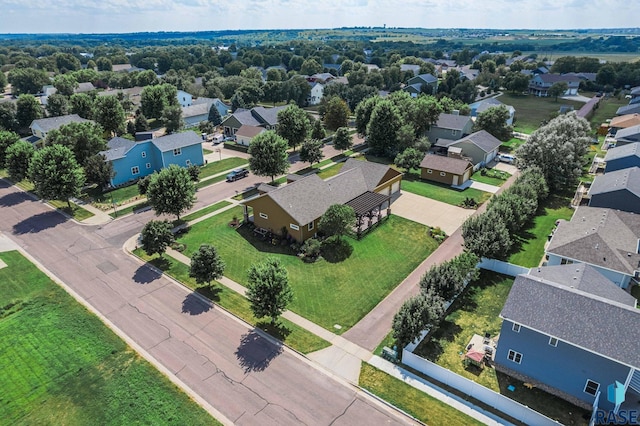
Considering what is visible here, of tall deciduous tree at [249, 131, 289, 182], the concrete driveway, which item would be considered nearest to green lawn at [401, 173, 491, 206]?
the concrete driveway

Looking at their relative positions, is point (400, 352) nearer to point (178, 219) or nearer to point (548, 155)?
point (178, 219)

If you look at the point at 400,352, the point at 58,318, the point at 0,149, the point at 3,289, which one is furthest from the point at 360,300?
the point at 0,149

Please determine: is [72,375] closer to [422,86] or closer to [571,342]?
[571,342]

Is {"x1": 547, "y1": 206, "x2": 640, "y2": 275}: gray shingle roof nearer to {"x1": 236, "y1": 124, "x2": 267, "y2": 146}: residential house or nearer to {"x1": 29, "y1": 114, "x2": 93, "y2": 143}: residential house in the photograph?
{"x1": 236, "y1": 124, "x2": 267, "y2": 146}: residential house

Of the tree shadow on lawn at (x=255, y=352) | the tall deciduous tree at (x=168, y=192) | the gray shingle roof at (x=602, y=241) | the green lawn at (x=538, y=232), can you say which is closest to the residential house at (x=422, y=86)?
the green lawn at (x=538, y=232)

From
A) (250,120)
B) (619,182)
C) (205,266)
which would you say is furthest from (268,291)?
(250,120)
